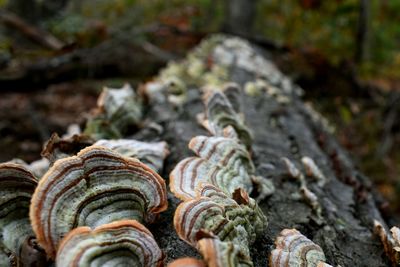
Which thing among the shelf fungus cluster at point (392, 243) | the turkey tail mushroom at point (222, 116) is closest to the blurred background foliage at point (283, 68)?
the turkey tail mushroom at point (222, 116)

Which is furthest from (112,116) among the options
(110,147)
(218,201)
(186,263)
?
(186,263)

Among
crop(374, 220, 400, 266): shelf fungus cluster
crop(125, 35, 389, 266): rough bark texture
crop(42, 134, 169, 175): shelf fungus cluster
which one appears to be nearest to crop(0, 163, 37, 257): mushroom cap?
crop(42, 134, 169, 175): shelf fungus cluster

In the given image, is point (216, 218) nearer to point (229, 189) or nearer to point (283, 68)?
point (229, 189)

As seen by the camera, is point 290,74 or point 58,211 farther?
point 290,74

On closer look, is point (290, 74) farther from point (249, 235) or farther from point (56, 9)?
point (249, 235)

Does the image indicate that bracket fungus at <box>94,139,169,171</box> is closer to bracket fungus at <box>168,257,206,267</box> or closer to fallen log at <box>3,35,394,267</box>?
fallen log at <box>3,35,394,267</box>

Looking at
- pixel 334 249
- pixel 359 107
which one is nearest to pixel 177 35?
pixel 359 107

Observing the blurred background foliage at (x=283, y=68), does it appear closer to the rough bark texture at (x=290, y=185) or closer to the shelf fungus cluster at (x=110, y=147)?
the rough bark texture at (x=290, y=185)
